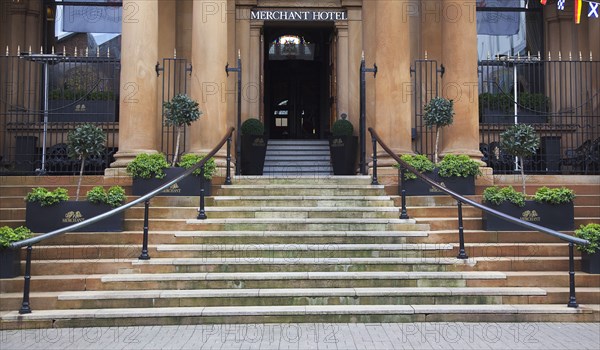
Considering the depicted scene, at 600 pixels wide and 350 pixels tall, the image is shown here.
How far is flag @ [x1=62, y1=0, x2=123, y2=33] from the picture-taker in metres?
15.9

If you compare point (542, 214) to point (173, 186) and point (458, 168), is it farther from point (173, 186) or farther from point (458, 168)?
point (173, 186)

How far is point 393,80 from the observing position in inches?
464

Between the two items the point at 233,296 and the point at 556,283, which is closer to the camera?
the point at 233,296

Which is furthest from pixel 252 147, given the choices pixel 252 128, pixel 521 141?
pixel 521 141

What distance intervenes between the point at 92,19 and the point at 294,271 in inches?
454

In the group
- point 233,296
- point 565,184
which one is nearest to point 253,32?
point 565,184

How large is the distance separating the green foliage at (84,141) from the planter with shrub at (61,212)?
1110 mm

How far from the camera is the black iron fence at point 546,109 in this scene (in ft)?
45.1

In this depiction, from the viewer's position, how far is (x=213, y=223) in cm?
900

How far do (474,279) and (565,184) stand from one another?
4968 millimetres

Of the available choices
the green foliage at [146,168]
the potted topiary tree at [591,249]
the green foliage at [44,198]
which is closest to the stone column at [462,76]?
the potted topiary tree at [591,249]

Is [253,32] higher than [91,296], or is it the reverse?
[253,32]

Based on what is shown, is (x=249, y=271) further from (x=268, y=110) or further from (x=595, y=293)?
(x=268, y=110)

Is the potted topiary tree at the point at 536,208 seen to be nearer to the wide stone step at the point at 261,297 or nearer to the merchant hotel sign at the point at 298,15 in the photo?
→ the wide stone step at the point at 261,297
